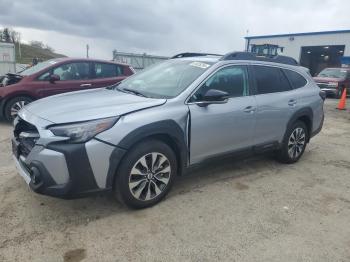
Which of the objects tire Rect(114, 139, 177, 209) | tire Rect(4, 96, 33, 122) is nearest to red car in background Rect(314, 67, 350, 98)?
tire Rect(4, 96, 33, 122)

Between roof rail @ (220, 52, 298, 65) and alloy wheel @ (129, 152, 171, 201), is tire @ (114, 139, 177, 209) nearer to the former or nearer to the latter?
alloy wheel @ (129, 152, 171, 201)

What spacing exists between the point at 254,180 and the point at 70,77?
5077 mm

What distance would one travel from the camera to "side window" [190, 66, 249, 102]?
3.91 metres

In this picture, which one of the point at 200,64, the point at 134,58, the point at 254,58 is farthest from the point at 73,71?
the point at 134,58

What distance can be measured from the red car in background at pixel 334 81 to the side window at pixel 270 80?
13859 millimetres

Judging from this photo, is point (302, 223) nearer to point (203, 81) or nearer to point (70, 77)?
point (203, 81)

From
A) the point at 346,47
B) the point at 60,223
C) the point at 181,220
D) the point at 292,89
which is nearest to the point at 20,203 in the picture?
the point at 60,223

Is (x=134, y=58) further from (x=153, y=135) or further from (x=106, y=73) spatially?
(x=153, y=135)

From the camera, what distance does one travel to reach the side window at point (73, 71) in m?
7.67

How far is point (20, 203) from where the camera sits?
358 centimetres

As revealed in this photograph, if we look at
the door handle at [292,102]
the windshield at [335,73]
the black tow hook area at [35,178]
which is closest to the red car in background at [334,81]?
the windshield at [335,73]

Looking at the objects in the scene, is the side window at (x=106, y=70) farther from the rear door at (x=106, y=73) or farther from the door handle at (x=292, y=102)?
the door handle at (x=292, y=102)

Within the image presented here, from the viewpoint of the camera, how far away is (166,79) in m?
4.21

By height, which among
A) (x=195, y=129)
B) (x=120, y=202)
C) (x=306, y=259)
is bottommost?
(x=306, y=259)
